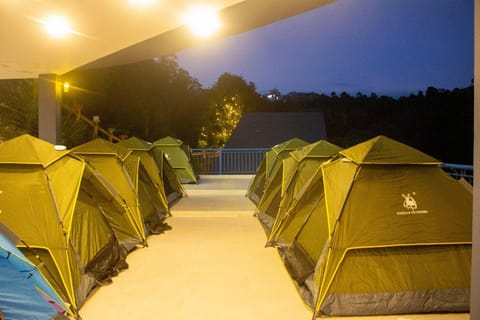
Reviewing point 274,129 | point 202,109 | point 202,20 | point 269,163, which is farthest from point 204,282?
point 202,109

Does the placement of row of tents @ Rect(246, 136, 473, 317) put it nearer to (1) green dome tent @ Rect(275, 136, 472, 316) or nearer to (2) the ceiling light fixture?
(1) green dome tent @ Rect(275, 136, 472, 316)

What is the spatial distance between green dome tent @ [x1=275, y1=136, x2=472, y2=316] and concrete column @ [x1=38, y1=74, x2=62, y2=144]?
210 inches

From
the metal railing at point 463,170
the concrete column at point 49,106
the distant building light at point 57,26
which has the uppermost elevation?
the distant building light at point 57,26

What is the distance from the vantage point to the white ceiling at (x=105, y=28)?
443 cm

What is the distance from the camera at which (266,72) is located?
237 ft

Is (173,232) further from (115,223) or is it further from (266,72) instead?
(266,72)

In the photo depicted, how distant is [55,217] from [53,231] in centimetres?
14

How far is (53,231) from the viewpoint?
3.80m

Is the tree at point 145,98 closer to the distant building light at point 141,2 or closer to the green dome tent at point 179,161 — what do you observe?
the green dome tent at point 179,161

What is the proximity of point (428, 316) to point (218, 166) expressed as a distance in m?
11.6

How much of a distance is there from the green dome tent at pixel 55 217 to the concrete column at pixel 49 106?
3.16 m

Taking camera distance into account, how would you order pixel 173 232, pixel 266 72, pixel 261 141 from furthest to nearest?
1. pixel 266 72
2. pixel 261 141
3. pixel 173 232

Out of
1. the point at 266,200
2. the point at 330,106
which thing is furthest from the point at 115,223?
the point at 330,106

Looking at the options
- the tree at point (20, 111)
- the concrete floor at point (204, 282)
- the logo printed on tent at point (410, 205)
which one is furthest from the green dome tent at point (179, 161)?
the logo printed on tent at point (410, 205)
